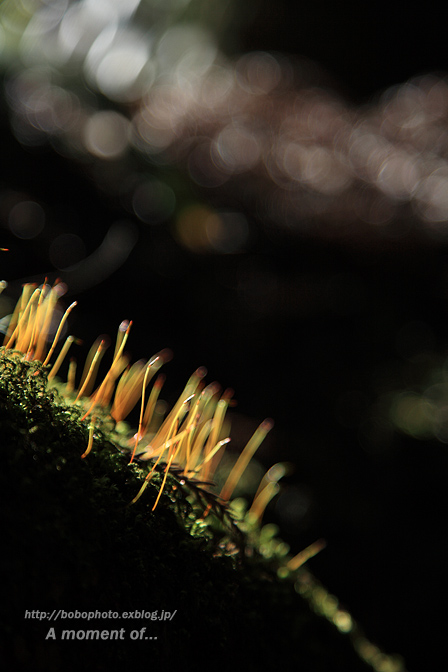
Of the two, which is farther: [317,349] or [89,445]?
[317,349]

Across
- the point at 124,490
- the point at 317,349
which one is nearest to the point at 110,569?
the point at 124,490

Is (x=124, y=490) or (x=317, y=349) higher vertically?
(x=317, y=349)

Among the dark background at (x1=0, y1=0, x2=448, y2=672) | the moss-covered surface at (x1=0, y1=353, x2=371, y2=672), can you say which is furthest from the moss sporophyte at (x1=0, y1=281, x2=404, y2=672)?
the dark background at (x1=0, y1=0, x2=448, y2=672)

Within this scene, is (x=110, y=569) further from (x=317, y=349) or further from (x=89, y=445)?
(x=317, y=349)

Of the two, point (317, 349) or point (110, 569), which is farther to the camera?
point (317, 349)

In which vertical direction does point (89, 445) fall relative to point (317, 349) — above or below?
below

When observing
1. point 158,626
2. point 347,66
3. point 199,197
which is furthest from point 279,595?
point 347,66

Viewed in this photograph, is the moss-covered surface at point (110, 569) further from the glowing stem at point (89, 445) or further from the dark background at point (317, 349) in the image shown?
the dark background at point (317, 349)
